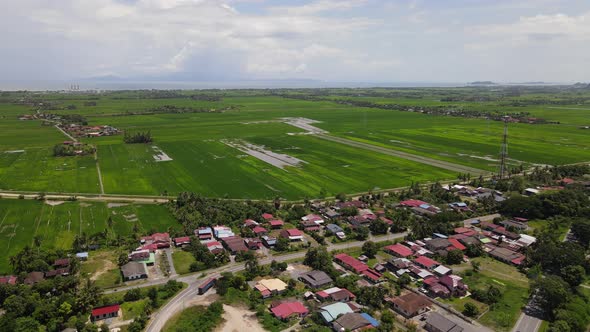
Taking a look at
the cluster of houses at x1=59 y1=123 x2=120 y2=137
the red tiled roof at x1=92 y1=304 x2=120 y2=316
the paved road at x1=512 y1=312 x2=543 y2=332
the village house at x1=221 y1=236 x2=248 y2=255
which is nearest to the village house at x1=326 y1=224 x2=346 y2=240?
the village house at x1=221 y1=236 x2=248 y2=255

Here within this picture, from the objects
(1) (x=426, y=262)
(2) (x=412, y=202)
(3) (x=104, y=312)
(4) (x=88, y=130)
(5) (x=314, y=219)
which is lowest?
(3) (x=104, y=312)

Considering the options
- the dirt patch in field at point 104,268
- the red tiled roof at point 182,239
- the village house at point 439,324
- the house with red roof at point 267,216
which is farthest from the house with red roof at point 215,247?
the village house at point 439,324

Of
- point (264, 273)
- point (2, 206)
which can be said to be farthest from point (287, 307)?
point (2, 206)

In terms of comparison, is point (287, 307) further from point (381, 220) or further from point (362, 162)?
point (362, 162)

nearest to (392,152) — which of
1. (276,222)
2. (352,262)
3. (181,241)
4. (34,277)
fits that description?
(276,222)

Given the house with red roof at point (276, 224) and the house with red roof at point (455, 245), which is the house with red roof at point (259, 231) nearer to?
the house with red roof at point (276, 224)

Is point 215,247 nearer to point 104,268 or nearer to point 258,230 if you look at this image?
point 258,230
